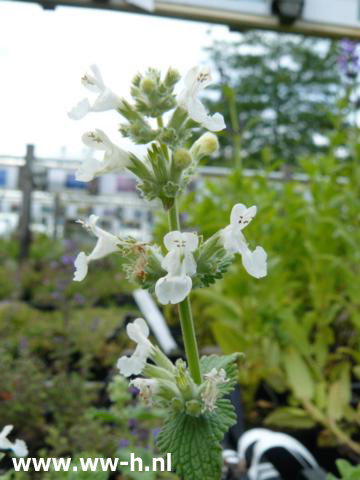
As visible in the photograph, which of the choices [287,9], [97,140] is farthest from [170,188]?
[287,9]

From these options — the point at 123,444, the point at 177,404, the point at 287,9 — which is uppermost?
the point at 287,9

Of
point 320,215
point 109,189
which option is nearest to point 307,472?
point 320,215

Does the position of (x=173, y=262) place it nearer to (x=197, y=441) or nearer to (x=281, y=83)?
(x=197, y=441)

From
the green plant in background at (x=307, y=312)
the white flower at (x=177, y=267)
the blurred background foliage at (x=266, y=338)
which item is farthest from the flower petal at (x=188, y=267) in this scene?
the green plant in background at (x=307, y=312)

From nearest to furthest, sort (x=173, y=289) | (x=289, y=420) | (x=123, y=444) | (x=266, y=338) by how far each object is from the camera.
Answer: (x=173, y=289) < (x=123, y=444) < (x=289, y=420) < (x=266, y=338)

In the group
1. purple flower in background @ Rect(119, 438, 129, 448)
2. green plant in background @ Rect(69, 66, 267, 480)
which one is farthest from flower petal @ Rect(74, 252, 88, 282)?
purple flower in background @ Rect(119, 438, 129, 448)

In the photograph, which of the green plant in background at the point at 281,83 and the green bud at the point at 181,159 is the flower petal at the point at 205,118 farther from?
the green plant in background at the point at 281,83

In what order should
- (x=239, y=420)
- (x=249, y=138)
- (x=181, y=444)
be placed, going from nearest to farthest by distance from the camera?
(x=181, y=444)
(x=239, y=420)
(x=249, y=138)

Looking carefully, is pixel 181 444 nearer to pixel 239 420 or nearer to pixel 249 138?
pixel 239 420
